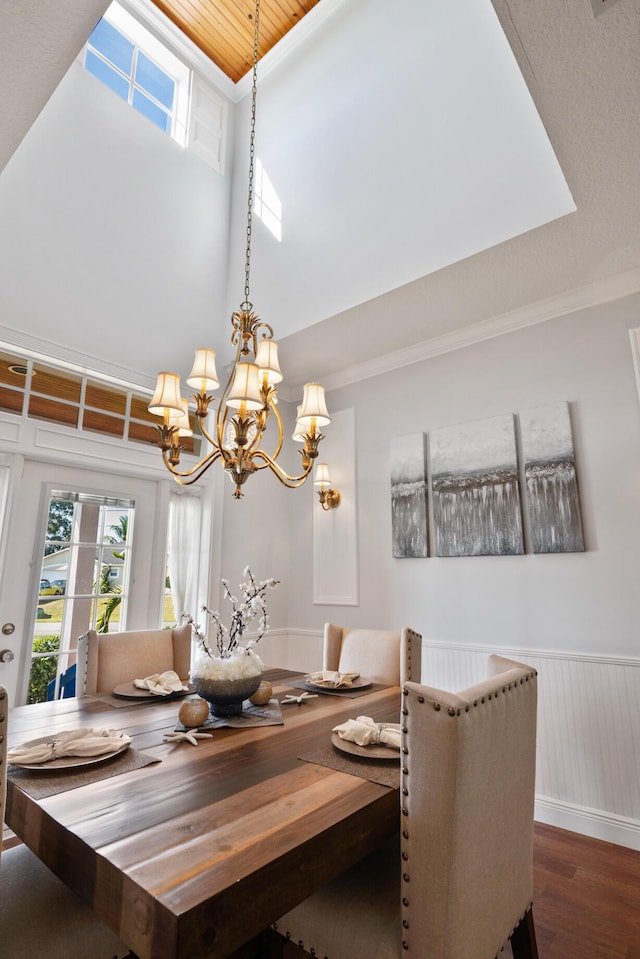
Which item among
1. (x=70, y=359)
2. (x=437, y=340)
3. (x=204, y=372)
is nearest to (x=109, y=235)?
(x=70, y=359)

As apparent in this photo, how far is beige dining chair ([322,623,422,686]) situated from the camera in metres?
2.26

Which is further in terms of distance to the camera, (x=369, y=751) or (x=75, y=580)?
(x=75, y=580)

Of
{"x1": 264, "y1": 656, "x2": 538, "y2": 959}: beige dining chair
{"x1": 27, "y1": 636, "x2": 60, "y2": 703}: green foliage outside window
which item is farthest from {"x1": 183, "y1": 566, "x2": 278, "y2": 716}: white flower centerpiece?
{"x1": 27, "y1": 636, "x2": 60, "y2": 703}: green foliage outside window

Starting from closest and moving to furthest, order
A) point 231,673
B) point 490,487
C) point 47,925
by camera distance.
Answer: point 47,925 < point 231,673 < point 490,487

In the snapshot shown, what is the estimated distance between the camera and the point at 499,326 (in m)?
3.22

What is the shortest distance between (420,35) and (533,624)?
326 centimetres

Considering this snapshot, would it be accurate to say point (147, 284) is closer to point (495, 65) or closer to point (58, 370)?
point (58, 370)

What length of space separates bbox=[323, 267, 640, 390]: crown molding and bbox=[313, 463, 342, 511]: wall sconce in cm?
73

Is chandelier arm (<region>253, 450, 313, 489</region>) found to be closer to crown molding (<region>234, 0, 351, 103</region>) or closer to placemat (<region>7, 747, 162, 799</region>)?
placemat (<region>7, 747, 162, 799</region>)

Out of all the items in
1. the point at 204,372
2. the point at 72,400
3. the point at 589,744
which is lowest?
the point at 589,744

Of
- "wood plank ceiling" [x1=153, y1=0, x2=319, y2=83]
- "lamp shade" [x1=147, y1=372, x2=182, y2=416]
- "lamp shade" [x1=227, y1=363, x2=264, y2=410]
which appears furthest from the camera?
"wood plank ceiling" [x1=153, y1=0, x2=319, y2=83]

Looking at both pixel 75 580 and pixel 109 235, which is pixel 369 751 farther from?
pixel 109 235

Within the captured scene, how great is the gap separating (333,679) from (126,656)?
921 mm

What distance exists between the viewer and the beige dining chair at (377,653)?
7.40 ft
